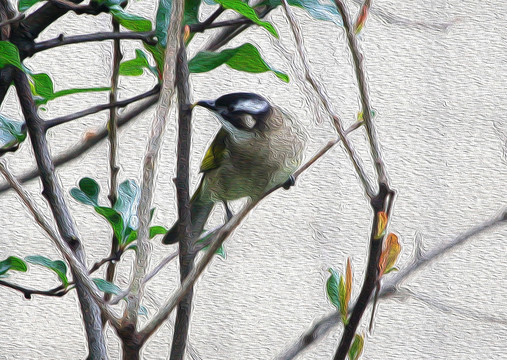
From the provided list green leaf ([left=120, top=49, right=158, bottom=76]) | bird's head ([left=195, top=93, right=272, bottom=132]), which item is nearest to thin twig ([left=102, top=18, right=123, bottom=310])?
green leaf ([left=120, top=49, right=158, bottom=76])

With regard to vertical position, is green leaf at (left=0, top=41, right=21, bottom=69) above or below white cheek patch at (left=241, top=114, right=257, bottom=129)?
below

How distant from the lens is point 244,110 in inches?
27.7

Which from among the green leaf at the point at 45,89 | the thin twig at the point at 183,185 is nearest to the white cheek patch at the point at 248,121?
the green leaf at the point at 45,89

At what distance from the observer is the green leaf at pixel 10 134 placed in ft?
1.75

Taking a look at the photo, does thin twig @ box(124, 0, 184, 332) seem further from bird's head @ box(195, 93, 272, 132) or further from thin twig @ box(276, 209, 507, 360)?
bird's head @ box(195, 93, 272, 132)

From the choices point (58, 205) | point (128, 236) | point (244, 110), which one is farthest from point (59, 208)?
point (244, 110)

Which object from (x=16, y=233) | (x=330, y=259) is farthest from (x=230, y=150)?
(x=16, y=233)

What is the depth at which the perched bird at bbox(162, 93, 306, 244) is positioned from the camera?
0.69 metres

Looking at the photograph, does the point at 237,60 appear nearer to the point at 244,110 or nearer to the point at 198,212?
the point at 244,110

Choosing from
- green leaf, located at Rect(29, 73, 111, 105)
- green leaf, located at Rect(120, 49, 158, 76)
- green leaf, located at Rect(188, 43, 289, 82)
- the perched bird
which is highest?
the perched bird

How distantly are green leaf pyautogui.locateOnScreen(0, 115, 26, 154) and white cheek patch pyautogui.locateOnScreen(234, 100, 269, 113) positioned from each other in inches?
9.8

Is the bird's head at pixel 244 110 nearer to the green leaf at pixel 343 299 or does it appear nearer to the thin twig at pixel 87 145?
the thin twig at pixel 87 145

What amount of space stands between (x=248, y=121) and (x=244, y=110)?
0.12 ft

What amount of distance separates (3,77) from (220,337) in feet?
3.22
